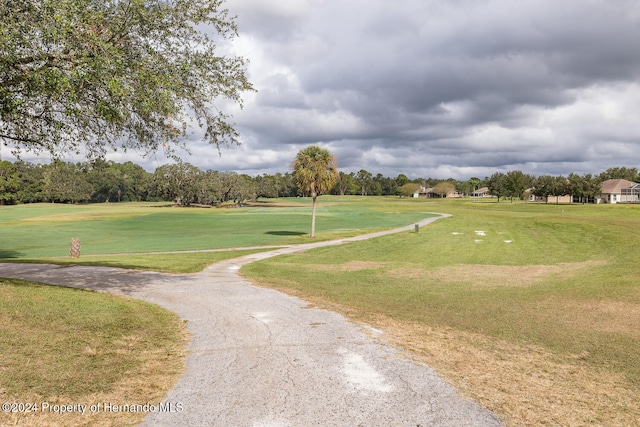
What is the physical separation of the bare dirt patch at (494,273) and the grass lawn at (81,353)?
15.4 m

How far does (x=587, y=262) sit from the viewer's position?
2898 cm

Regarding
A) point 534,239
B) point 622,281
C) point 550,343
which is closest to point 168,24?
point 550,343

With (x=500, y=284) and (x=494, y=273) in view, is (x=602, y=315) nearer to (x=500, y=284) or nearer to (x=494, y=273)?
(x=500, y=284)

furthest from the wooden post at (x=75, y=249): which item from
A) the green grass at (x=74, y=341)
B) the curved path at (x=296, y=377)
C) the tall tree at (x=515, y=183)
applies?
the tall tree at (x=515, y=183)

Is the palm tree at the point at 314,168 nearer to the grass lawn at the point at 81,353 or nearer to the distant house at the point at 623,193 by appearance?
the grass lawn at the point at 81,353

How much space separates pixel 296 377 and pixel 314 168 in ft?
127

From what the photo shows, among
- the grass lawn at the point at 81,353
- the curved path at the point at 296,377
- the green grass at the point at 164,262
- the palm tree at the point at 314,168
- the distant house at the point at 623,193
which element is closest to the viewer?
the curved path at the point at 296,377

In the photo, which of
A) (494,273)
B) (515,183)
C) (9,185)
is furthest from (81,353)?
(9,185)

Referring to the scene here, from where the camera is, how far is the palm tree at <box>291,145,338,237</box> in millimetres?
46125

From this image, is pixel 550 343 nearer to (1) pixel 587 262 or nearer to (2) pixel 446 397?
(2) pixel 446 397

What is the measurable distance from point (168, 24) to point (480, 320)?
1414 cm

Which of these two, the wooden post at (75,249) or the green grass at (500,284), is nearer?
the green grass at (500,284)

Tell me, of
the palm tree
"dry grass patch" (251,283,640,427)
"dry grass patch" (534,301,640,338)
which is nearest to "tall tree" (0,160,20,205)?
the palm tree

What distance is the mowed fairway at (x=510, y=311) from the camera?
784 centimetres
